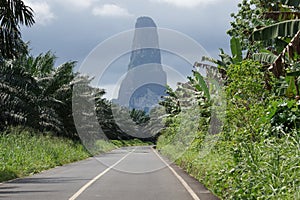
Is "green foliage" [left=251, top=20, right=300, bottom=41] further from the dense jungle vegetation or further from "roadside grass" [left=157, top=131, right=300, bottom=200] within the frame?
"roadside grass" [left=157, top=131, right=300, bottom=200]

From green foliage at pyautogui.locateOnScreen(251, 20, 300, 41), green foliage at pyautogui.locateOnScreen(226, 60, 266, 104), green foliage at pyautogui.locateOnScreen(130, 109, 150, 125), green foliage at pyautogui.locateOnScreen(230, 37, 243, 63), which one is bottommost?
green foliage at pyautogui.locateOnScreen(226, 60, 266, 104)

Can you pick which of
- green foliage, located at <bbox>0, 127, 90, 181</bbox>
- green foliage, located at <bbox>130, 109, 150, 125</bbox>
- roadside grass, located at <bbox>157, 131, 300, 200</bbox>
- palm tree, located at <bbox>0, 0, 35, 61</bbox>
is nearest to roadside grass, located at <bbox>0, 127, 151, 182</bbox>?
green foliage, located at <bbox>0, 127, 90, 181</bbox>

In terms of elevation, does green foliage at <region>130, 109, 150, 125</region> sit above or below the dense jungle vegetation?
above

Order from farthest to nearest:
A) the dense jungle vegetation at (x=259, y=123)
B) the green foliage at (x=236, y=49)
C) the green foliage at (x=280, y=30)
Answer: the green foliage at (x=236, y=49) → the green foliage at (x=280, y=30) → the dense jungle vegetation at (x=259, y=123)

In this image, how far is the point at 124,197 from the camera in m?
11.5

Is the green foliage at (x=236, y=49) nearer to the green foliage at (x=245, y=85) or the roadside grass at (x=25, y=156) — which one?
the green foliage at (x=245, y=85)

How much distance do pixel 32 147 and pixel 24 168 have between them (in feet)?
18.8

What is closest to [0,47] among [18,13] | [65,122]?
[18,13]

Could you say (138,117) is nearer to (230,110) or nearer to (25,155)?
(25,155)

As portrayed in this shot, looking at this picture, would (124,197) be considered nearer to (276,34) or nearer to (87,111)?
(276,34)

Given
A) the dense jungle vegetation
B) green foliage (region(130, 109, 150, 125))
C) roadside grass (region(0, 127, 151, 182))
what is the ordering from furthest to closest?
green foliage (region(130, 109, 150, 125)), roadside grass (region(0, 127, 151, 182)), the dense jungle vegetation

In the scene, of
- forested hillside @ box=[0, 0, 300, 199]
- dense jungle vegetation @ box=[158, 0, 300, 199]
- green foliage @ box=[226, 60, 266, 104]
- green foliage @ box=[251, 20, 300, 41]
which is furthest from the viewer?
green foliage @ box=[226, 60, 266, 104]

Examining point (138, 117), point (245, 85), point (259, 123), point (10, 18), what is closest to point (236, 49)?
point (245, 85)

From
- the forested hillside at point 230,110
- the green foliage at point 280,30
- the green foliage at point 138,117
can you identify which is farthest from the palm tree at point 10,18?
the green foliage at point 138,117
